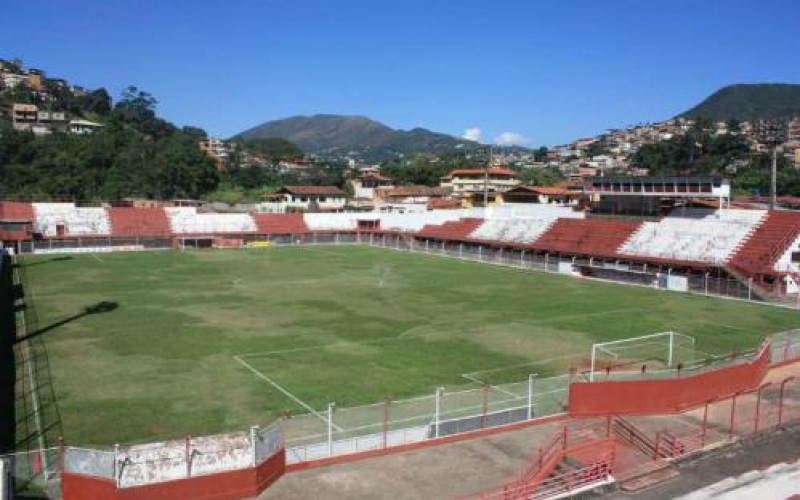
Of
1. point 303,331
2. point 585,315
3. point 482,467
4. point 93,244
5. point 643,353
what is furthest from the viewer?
point 93,244

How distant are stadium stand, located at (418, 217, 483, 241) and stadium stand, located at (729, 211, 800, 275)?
27282 mm

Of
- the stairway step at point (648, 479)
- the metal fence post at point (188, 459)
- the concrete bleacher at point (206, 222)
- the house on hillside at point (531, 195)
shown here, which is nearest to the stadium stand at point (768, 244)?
the stairway step at point (648, 479)

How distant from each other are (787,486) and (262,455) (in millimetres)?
10391

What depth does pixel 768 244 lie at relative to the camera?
4500 cm

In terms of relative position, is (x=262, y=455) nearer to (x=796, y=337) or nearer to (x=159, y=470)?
(x=159, y=470)

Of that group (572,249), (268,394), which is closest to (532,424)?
(268,394)

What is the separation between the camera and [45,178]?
316 feet

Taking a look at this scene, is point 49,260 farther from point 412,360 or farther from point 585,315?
point 585,315

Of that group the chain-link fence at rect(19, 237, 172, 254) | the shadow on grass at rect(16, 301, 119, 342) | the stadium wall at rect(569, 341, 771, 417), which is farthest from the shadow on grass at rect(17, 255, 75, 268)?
Answer: the stadium wall at rect(569, 341, 771, 417)

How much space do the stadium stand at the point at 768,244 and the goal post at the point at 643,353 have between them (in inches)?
768

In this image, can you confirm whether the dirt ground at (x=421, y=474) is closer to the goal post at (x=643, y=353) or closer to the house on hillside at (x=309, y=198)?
the goal post at (x=643, y=353)

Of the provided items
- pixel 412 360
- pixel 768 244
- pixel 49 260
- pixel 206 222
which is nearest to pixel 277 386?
pixel 412 360

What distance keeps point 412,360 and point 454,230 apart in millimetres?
46944

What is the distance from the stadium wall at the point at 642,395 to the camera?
1852 centimetres
